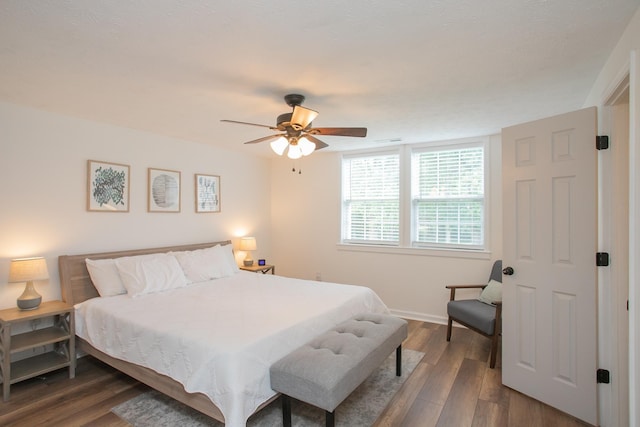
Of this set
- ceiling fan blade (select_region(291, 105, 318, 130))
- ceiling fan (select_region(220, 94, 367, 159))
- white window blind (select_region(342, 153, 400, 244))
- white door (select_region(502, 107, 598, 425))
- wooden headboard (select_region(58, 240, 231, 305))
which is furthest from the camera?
white window blind (select_region(342, 153, 400, 244))

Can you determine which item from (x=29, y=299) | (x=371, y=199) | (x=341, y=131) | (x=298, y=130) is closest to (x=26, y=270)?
(x=29, y=299)

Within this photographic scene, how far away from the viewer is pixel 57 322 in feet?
10.1

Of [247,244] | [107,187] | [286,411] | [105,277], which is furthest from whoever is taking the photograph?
[247,244]

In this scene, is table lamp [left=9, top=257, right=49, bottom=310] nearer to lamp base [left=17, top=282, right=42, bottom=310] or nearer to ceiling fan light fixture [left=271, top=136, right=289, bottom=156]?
lamp base [left=17, top=282, right=42, bottom=310]

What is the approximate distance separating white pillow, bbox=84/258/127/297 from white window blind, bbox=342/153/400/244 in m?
3.07

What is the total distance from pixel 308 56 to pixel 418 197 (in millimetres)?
3019

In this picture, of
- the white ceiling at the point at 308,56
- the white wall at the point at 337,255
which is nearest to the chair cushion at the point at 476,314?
the white wall at the point at 337,255

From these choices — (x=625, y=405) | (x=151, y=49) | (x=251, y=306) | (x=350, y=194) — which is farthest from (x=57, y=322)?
(x=625, y=405)

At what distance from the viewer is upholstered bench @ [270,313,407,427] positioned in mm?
1915

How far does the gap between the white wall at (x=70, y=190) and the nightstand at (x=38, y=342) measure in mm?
299

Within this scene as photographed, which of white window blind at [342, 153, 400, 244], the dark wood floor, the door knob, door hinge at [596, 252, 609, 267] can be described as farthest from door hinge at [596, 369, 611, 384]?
white window blind at [342, 153, 400, 244]

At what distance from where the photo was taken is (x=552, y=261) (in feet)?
7.93

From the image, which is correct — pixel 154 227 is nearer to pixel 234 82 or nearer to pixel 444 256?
pixel 234 82

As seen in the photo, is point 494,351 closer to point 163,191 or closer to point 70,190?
point 163,191
